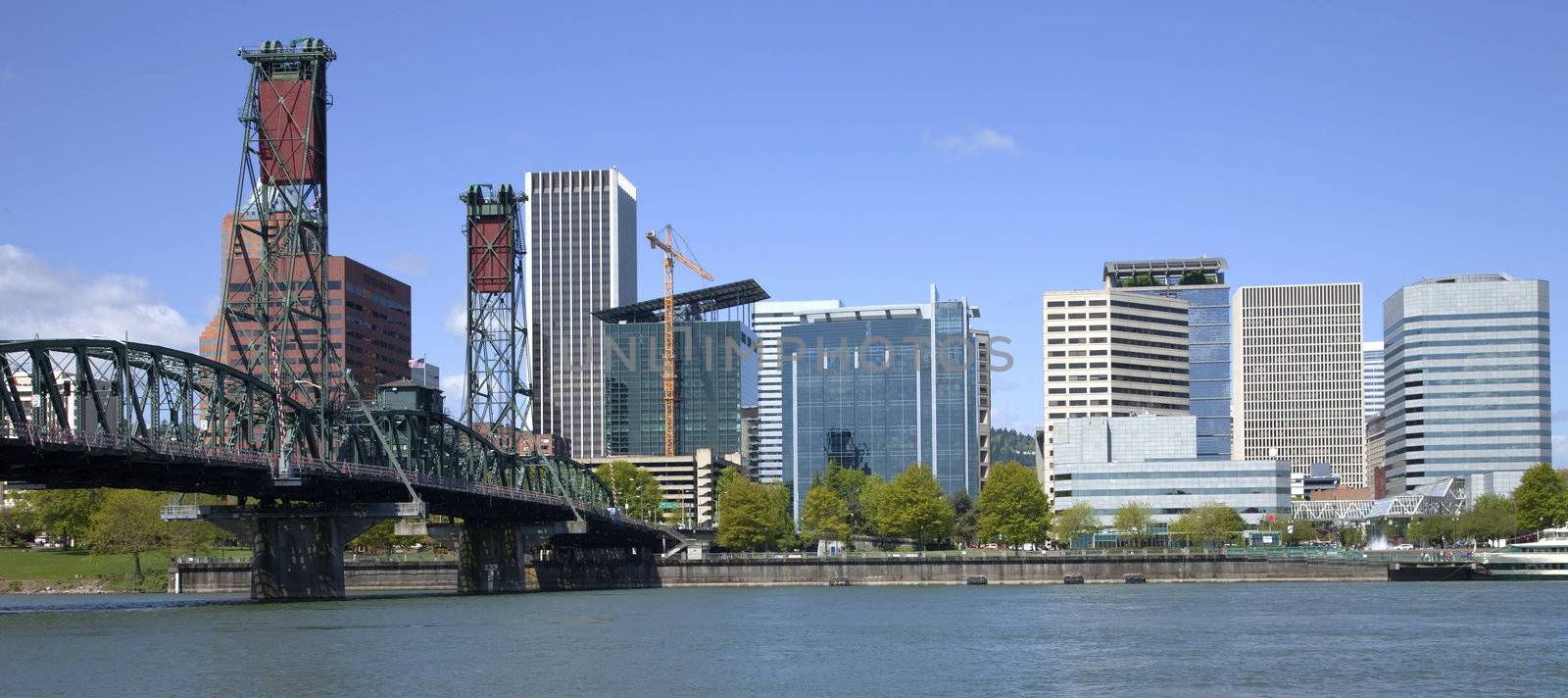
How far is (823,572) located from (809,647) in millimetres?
91898

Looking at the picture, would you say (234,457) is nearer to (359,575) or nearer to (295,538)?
(295,538)

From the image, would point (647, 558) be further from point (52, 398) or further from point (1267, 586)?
point (52, 398)

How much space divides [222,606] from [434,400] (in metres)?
32.2

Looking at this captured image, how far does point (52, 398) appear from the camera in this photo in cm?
9375

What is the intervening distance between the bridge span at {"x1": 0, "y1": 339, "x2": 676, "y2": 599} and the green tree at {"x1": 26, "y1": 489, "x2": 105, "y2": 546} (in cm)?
4996

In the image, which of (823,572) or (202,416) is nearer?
(202,416)

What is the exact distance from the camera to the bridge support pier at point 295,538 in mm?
130250

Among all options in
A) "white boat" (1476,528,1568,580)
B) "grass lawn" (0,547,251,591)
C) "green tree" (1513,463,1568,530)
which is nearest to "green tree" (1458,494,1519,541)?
"green tree" (1513,463,1568,530)

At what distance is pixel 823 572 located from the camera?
18062cm

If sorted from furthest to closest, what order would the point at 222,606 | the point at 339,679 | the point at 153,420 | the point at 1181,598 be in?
1. the point at 1181,598
2. the point at 222,606
3. the point at 153,420
4. the point at 339,679

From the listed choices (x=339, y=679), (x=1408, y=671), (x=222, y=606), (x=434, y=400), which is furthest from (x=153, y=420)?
(x=1408, y=671)

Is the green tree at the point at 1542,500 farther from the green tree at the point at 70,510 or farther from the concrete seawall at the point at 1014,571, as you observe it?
the green tree at the point at 70,510

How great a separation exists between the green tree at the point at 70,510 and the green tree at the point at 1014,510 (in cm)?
10000

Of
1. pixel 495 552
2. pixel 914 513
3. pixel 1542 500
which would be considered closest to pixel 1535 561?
pixel 1542 500
